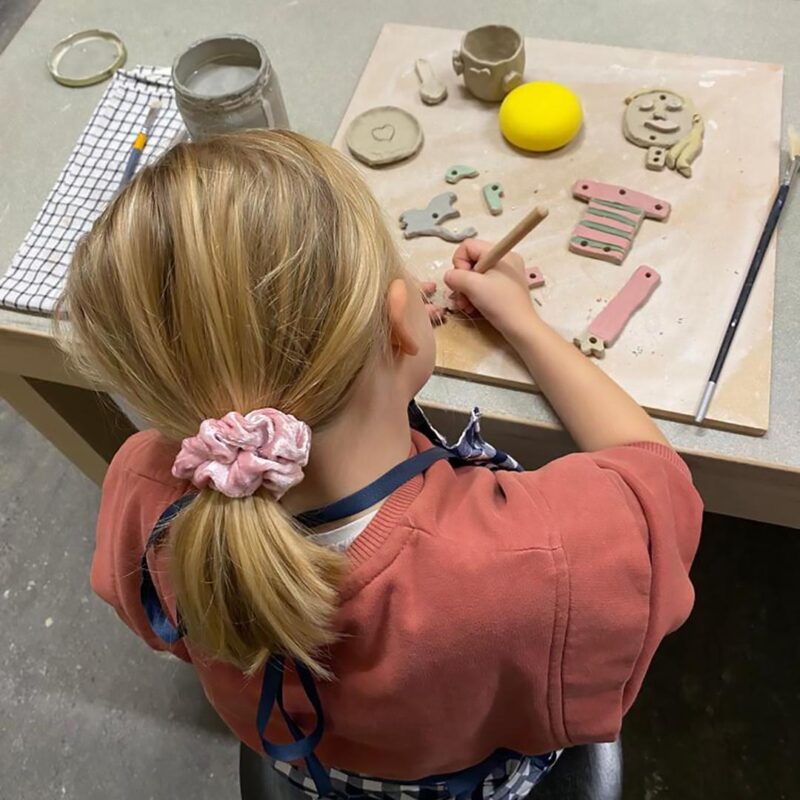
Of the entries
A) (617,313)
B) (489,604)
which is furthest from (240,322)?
(617,313)

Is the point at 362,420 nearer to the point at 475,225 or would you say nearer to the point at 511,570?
the point at 511,570

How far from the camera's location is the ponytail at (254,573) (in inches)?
18.6

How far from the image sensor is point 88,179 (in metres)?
0.89

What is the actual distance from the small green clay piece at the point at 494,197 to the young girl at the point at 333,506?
258 mm

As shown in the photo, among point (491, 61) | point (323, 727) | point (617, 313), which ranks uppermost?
point (491, 61)

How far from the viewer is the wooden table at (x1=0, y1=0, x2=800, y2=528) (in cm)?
71

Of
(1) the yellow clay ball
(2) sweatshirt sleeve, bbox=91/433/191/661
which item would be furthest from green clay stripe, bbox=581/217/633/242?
(2) sweatshirt sleeve, bbox=91/433/191/661

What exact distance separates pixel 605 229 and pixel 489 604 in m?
0.41

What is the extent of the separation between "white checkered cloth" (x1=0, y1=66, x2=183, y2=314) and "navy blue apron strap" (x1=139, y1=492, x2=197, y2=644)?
324 millimetres

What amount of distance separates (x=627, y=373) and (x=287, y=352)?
0.34 m

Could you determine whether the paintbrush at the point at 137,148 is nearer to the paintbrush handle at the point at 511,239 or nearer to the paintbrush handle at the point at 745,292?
the paintbrush handle at the point at 511,239

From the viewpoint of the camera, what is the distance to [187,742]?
4.08ft

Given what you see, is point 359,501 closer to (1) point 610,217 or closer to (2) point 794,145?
(1) point 610,217

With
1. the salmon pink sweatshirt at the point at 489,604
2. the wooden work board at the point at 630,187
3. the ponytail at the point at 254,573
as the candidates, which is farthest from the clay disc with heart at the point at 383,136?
the ponytail at the point at 254,573
